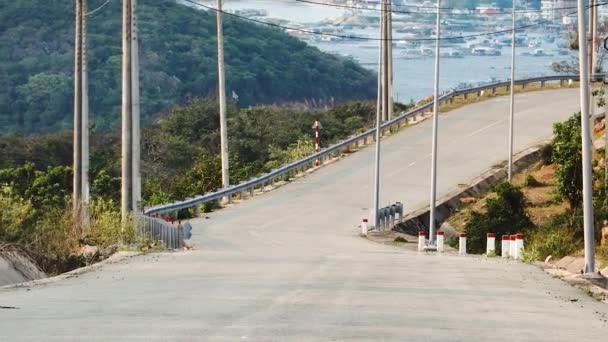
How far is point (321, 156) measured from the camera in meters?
62.3

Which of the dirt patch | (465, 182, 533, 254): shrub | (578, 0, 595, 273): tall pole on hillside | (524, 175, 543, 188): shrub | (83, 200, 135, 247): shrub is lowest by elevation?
(465, 182, 533, 254): shrub

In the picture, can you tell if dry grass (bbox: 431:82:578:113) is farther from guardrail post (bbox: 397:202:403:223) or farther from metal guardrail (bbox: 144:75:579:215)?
A: guardrail post (bbox: 397:202:403:223)

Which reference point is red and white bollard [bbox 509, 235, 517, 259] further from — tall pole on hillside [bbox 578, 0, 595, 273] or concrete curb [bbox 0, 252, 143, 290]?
concrete curb [bbox 0, 252, 143, 290]

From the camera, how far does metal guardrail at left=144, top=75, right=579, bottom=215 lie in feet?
160

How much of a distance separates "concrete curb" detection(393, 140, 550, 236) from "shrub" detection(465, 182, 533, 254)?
1761 millimetres

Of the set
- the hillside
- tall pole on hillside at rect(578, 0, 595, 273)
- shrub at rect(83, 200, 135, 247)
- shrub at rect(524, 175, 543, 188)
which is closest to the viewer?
tall pole on hillside at rect(578, 0, 595, 273)

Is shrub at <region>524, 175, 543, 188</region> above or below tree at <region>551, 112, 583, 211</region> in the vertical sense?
below

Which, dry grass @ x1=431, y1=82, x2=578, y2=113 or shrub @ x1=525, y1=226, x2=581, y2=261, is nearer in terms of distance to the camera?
shrub @ x1=525, y1=226, x2=581, y2=261

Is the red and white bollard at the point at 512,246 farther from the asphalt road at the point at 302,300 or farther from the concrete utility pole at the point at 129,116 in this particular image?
the concrete utility pole at the point at 129,116

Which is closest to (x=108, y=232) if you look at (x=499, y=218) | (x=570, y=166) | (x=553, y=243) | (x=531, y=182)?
(x=553, y=243)

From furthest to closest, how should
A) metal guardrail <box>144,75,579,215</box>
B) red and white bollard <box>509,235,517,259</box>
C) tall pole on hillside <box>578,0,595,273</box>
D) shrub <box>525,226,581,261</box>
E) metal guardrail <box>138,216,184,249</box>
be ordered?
metal guardrail <box>144,75,579,215</box>
shrub <box>525,226,581,261</box>
metal guardrail <box>138,216,184,249</box>
red and white bollard <box>509,235,517,259</box>
tall pole on hillside <box>578,0,595,273</box>

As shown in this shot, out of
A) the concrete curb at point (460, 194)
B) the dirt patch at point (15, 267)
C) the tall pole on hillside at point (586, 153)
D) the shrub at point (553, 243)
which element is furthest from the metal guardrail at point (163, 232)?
the concrete curb at point (460, 194)

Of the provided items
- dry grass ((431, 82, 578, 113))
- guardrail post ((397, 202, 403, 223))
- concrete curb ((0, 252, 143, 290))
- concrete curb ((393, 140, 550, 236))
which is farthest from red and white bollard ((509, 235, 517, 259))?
dry grass ((431, 82, 578, 113))

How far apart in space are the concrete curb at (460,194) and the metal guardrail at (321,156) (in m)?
6.91
